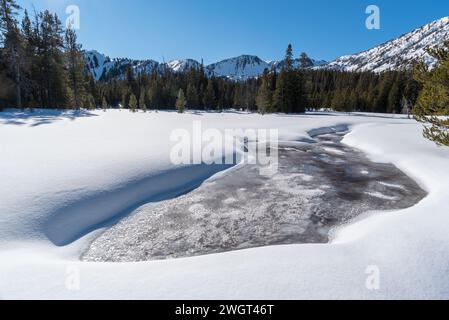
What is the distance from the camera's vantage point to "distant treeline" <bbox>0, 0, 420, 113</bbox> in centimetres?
2956

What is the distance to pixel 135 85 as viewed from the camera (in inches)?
3312

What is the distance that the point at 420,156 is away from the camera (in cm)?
1345

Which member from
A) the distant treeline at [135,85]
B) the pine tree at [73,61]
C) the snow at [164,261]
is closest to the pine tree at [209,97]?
the distant treeline at [135,85]

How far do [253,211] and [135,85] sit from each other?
85.8 meters

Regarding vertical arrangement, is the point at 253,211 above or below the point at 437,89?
below

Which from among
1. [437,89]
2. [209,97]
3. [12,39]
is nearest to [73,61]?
[12,39]

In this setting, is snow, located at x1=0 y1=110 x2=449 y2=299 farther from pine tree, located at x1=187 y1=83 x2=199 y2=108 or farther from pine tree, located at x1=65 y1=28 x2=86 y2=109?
pine tree, located at x1=187 y1=83 x2=199 y2=108

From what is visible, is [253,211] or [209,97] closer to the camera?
[253,211]

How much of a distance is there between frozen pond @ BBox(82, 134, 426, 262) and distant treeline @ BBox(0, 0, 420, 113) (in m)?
29.6

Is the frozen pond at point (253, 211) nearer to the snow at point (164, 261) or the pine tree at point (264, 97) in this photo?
the snow at point (164, 261)

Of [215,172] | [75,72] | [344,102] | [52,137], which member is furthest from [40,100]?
[344,102]

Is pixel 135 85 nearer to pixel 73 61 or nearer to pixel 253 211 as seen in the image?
pixel 73 61

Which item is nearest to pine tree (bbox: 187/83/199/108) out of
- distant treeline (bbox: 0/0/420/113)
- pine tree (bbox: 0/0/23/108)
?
distant treeline (bbox: 0/0/420/113)
